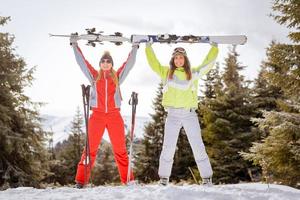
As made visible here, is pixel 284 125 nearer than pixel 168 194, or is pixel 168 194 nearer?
pixel 168 194

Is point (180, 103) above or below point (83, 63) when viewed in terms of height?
below

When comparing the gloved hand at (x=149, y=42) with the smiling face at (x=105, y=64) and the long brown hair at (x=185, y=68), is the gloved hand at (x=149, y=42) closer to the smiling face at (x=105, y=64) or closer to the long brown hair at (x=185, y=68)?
the long brown hair at (x=185, y=68)

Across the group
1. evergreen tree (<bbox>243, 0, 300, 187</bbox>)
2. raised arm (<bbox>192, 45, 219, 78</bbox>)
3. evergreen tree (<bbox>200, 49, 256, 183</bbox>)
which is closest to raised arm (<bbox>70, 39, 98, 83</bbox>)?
raised arm (<bbox>192, 45, 219, 78</bbox>)

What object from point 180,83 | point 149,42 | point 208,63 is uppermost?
point 149,42

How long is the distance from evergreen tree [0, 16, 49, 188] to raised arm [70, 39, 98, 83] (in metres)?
8.22

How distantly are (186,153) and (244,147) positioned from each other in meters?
6.64

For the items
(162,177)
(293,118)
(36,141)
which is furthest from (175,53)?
(36,141)

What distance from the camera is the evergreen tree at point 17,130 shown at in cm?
1566

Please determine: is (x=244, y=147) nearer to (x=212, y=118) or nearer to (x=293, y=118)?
(x=212, y=118)

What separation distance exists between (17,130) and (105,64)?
10155 mm

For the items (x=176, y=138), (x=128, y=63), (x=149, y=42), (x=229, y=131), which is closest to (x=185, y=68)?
(x=149, y=42)

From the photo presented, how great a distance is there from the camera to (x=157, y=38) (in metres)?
8.33

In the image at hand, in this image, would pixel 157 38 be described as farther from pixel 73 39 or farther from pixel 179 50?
pixel 73 39

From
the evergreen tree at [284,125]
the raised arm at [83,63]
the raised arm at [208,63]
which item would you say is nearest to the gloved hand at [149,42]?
the raised arm at [208,63]
